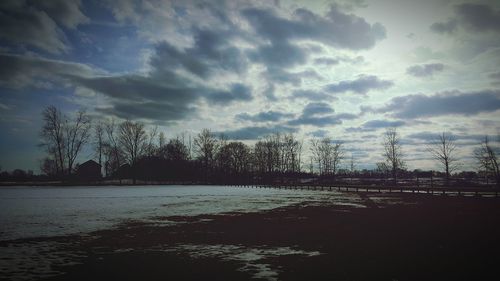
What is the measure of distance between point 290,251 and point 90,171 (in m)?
115

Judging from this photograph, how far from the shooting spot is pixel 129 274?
9.56 m

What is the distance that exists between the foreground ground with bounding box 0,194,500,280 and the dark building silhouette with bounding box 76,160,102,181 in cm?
10150

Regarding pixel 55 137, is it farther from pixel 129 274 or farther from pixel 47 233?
pixel 129 274

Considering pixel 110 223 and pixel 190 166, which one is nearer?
pixel 110 223

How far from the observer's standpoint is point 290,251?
12.7m

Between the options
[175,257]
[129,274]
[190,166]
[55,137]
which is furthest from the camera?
[190,166]

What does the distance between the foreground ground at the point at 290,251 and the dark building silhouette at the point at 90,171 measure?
102 metres

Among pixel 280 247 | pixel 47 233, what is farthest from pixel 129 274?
pixel 47 233

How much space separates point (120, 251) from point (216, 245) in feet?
12.1

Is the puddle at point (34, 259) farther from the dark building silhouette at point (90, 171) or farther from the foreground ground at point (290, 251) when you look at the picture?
the dark building silhouette at point (90, 171)

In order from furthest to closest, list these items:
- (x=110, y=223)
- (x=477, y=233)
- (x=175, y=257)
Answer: (x=110, y=223), (x=477, y=233), (x=175, y=257)

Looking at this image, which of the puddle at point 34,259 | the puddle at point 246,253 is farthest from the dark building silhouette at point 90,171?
the puddle at point 246,253

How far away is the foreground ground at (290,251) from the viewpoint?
9555 mm

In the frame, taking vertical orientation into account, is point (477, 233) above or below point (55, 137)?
below
